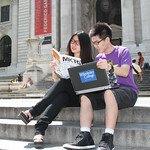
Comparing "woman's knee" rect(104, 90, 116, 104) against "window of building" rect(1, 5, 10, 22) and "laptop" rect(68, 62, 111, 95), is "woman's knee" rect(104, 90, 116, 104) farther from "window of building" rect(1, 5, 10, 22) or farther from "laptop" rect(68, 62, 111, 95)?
"window of building" rect(1, 5, 10, 22)

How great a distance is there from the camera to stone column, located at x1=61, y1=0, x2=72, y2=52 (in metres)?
24.6

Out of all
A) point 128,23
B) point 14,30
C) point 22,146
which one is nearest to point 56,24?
point 128,23

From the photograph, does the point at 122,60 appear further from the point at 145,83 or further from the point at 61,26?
the point at 61,26

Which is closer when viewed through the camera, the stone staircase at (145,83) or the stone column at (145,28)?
the stone staircase at (145,83)

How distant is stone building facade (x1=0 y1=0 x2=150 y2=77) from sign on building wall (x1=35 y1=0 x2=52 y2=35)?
275mm

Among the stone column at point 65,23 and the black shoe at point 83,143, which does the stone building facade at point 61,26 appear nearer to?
the stone column at point 65,23

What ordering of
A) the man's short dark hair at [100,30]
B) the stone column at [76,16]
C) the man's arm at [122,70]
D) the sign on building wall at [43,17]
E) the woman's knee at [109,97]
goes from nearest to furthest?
the woman's knee at [109,97] < the man's arm at [122,70] < the man's short dark hair at [100,30] < the stone column at [76,16] < the sign on building wall at [43,17]

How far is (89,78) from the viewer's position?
392 cm

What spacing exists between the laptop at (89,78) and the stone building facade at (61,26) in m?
17.0

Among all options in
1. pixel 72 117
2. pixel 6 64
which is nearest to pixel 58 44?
pixel 6 64

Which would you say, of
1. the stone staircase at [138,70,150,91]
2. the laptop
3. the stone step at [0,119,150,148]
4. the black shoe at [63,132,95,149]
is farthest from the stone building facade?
the black shoe at [63,132,95,149]

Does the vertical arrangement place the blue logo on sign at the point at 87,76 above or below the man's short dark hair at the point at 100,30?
below

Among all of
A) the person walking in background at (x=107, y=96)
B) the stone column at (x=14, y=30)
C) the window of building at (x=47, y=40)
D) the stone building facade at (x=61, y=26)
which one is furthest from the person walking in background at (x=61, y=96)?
the stone column at (x=14, y=30)

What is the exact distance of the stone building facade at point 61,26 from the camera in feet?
71.1
